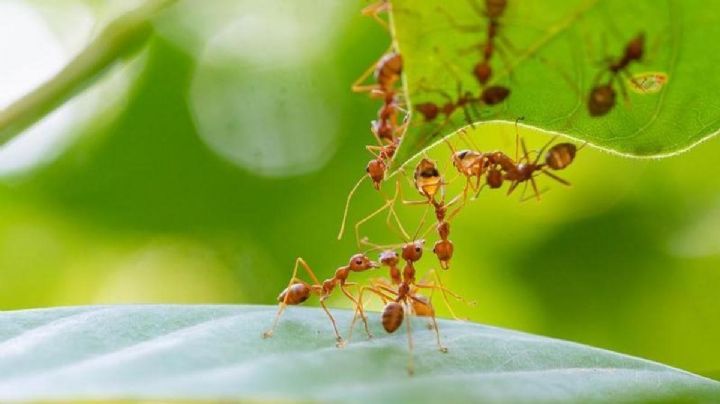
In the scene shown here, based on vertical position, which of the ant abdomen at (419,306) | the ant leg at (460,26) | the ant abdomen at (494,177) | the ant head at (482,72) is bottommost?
the ant abdomen at (419,306)

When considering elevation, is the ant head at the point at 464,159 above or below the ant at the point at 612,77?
below

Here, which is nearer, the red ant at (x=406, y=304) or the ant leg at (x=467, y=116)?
the ant leg at (x=467, y=116)

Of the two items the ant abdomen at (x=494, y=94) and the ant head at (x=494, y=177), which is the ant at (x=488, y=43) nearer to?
the ant abdomen at (x=494, y=94)

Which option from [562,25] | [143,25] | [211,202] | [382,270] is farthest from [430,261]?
[562,25]

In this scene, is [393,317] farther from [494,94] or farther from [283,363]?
[283,363]

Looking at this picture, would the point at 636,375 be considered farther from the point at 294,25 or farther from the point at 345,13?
the point at 294,25

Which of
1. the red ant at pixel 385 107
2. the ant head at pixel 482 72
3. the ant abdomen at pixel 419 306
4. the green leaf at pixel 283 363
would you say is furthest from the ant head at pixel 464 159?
the ant head at pixel 482 72
